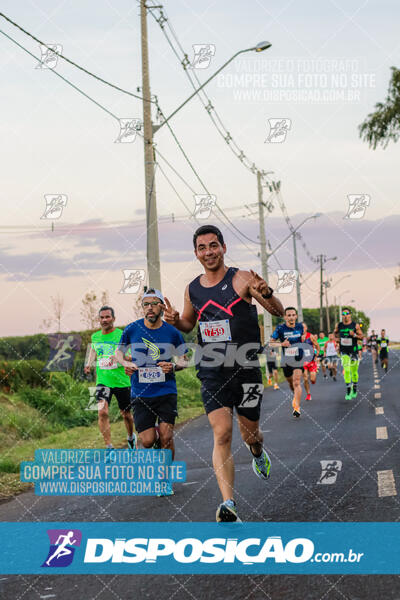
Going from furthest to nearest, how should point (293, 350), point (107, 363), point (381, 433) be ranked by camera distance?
point (293, 350) → point (381, 433) → point (107, 363)

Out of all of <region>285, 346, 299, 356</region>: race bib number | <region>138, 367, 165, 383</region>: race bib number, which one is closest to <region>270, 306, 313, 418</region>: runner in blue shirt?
<region>285, 346, 299, 356</region>: race bib number

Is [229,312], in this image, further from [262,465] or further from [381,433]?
[381,433]

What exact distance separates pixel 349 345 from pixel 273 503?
37.0 feet

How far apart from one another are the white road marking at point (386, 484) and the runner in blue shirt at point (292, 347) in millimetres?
6494

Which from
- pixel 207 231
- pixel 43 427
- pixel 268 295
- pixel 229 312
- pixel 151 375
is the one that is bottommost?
pixel 43 427

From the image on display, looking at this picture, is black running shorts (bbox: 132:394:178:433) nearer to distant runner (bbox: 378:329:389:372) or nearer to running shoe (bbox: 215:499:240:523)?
running shoe (bbox: 215:499:240:523)

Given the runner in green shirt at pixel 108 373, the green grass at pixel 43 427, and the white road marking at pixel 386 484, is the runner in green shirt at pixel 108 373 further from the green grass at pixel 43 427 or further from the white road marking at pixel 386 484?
the white road marking at pixel 386 484

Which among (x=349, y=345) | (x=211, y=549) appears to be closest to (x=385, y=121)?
(x=349, y=345)

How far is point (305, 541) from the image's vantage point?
5012 mm

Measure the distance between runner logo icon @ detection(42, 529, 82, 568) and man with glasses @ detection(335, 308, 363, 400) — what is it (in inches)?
466

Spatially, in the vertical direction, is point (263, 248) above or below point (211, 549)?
above

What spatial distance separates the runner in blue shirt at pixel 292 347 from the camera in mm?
14070

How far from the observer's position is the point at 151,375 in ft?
25.0

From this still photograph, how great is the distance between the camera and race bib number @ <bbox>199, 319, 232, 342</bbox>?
5688mm
